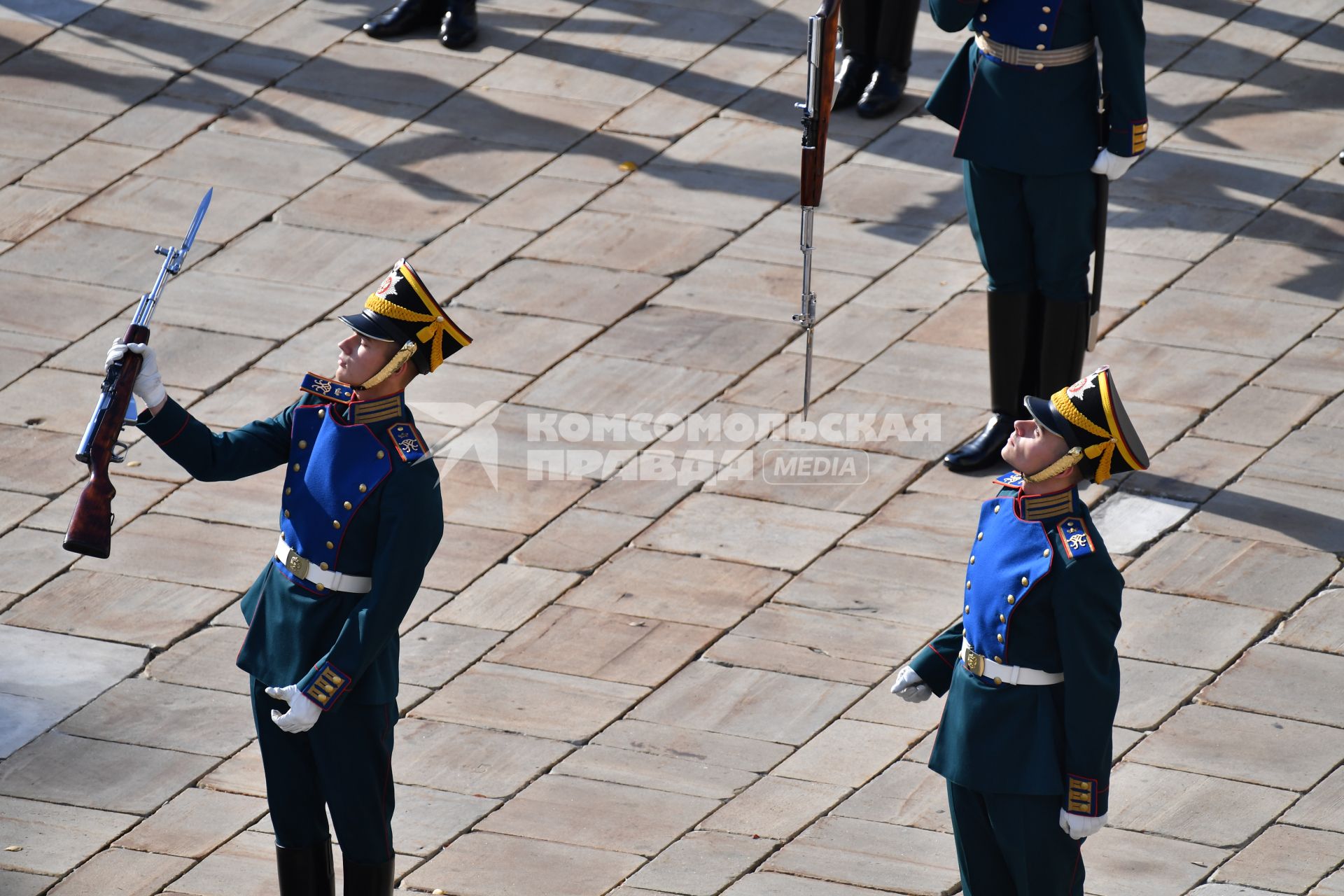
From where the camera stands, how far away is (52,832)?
22.9 ft

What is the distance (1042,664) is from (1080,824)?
1.34 ft

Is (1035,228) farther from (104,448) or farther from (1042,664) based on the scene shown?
(104,448)

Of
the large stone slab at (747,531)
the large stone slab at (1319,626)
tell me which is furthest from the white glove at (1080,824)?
the large stone slab at (747,531)

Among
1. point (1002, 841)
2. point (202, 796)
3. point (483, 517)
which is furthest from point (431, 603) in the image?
point (1002, 841)

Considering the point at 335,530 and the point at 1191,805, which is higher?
the point at 335,530

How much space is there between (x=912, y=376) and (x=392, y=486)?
4.13 meters

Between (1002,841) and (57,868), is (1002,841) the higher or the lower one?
the higher one

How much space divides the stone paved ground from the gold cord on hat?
1.67m

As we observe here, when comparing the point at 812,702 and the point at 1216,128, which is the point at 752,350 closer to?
the point at 812,702

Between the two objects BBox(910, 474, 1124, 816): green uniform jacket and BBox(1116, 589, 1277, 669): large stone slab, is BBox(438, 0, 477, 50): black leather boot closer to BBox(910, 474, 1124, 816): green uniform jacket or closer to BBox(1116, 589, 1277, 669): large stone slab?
BBox(1116, 589, 1277, 669): large stone slab

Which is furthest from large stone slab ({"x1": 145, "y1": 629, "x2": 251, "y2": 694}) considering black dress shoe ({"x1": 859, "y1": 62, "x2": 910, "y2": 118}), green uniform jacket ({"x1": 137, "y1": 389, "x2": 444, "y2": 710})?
black dress shoe ({"x1": 859, "y1": 62, "x2": 910, "y2": 118})

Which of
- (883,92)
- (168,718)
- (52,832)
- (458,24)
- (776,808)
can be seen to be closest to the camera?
(52,832)

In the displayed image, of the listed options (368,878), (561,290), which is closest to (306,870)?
(368,878)

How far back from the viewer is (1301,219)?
10.7 metres
